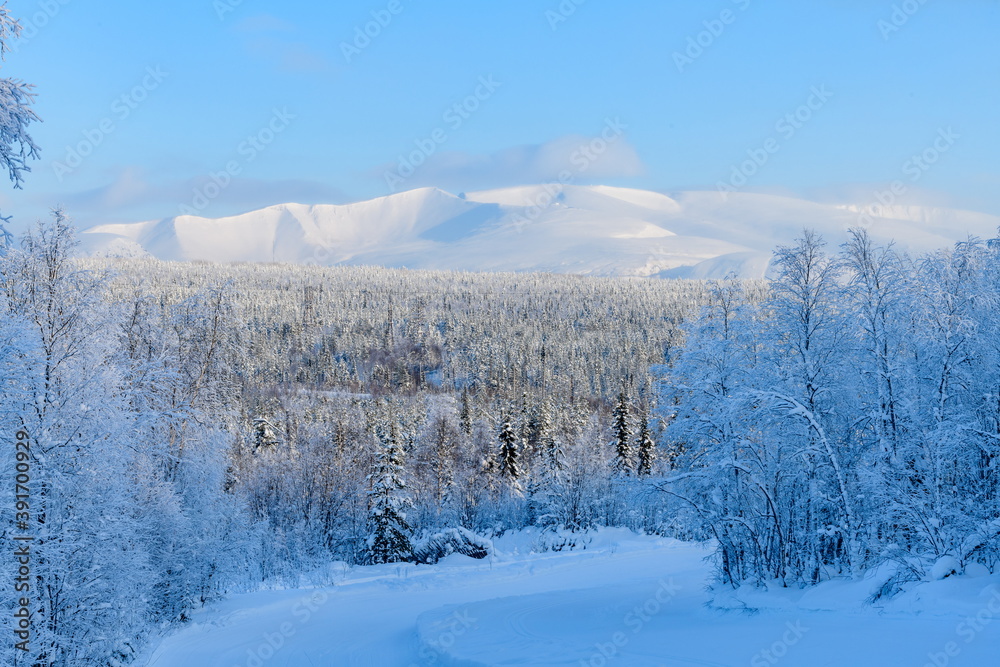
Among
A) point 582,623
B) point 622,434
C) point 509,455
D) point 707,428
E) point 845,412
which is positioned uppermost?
point 845,412

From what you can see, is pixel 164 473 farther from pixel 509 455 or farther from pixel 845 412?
pixel 509 455

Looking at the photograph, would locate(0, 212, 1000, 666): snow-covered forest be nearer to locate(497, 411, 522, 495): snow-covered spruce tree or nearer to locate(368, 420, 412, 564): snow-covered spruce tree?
locate(368, 420, 412, 564): snow-covered spruce tree

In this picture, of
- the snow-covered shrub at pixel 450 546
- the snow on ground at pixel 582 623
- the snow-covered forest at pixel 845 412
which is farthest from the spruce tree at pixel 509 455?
the snow-covered forest at pixel 845 412

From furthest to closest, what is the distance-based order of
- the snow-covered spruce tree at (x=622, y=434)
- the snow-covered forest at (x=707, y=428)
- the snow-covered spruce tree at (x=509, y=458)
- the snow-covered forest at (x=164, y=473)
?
the snow-covered spruce tree at (x=509, y=458) → the snow-covered spruce tree at (x=622, y=434) → the snow-covered forest at (x=707, y=428) → the snow-covered forest at (x=164, y=473)

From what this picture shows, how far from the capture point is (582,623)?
50.8 feet

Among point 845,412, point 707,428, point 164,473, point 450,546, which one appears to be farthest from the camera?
point 450,546

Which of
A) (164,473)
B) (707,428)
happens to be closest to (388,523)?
(164,473)

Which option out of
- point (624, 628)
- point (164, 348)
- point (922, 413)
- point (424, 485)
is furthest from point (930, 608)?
point (424, 485)

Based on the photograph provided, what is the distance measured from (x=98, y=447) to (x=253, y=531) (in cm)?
1095

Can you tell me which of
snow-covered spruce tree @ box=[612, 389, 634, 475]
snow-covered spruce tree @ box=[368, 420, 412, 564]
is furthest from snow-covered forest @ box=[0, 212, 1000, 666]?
snow-covered spruce tree @ box=[612, 389, 634, 475]

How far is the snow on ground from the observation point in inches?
381

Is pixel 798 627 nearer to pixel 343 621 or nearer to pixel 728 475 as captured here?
pixel 728 475

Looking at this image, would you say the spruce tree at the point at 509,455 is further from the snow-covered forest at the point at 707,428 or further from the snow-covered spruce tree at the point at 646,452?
the snow-covered forest at the point at 707,428

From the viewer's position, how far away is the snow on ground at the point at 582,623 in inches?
381
